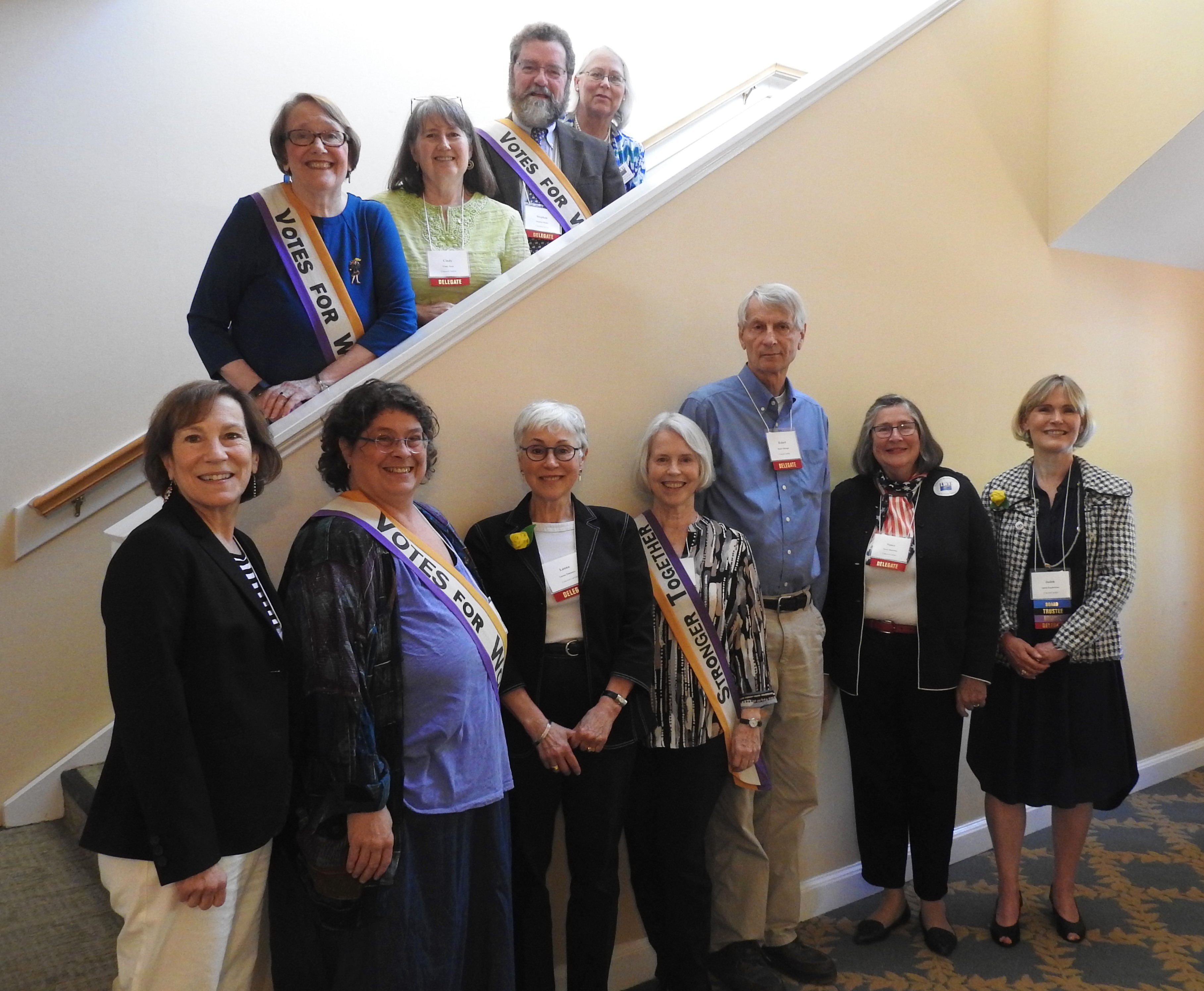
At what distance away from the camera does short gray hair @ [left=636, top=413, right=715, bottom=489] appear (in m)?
2.19

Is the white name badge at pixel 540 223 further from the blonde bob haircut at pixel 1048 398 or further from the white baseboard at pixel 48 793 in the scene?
the white baseboard at pixel 48 793

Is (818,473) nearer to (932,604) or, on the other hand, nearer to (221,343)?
(932,604)

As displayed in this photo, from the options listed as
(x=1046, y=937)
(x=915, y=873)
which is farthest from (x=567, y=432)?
(x=1046, y=937)

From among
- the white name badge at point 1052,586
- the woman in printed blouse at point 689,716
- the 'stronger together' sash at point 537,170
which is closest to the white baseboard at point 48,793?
the woman in printed blouse at point 689,716

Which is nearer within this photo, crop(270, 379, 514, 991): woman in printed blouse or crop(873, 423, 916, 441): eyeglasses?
crop(270, 379, 514, 991): woman in printed blouse

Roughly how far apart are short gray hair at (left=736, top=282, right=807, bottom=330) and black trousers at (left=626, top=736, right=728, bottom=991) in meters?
1.15

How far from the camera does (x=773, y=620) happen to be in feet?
7.75

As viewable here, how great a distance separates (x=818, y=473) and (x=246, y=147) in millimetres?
2782

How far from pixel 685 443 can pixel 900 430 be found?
76 centimetres

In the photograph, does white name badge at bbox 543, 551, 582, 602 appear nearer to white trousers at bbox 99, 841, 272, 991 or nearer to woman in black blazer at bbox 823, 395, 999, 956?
white trousers at bbox 99, 841, 272, 991

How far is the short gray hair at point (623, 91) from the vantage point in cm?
292

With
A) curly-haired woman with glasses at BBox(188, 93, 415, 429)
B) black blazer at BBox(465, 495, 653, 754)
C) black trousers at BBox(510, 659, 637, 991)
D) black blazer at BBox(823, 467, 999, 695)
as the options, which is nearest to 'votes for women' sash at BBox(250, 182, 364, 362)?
curly-haired woman with glasses at BBox(188, 93, 415, 429)

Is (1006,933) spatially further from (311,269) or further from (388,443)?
(311,269)

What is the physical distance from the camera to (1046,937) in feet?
8.47
